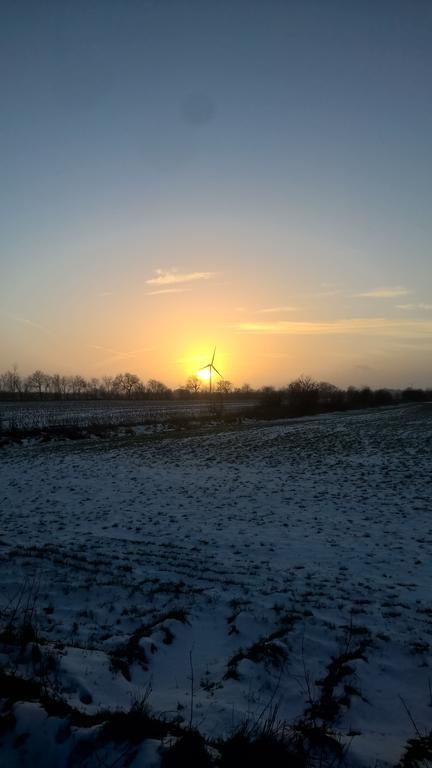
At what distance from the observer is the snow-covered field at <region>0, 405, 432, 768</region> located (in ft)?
15.6

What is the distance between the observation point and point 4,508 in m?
15.7

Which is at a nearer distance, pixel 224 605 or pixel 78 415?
pixel 224 605

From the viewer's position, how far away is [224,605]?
777cm

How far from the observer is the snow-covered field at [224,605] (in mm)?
4754

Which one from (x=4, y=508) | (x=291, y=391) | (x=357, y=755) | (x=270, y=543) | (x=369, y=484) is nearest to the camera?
(x=357, y=755)

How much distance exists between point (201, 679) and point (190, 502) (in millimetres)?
10504

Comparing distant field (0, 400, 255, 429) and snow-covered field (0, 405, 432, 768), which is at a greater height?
distant field (0, 400, 255, 429)

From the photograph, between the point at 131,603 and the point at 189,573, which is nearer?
the point at 131,603

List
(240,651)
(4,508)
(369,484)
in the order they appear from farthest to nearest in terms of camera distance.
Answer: (369,484), (4,508), (240,651)

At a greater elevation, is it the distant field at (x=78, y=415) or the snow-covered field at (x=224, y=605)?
the distant field at (x=78, y=415)

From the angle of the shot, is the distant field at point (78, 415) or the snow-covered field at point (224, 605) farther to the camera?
the distant field at point (78, 415)

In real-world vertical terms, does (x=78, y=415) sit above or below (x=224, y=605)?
above

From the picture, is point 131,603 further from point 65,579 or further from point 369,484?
point 369,484

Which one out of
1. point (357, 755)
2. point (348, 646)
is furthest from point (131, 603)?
point (357, 755)
